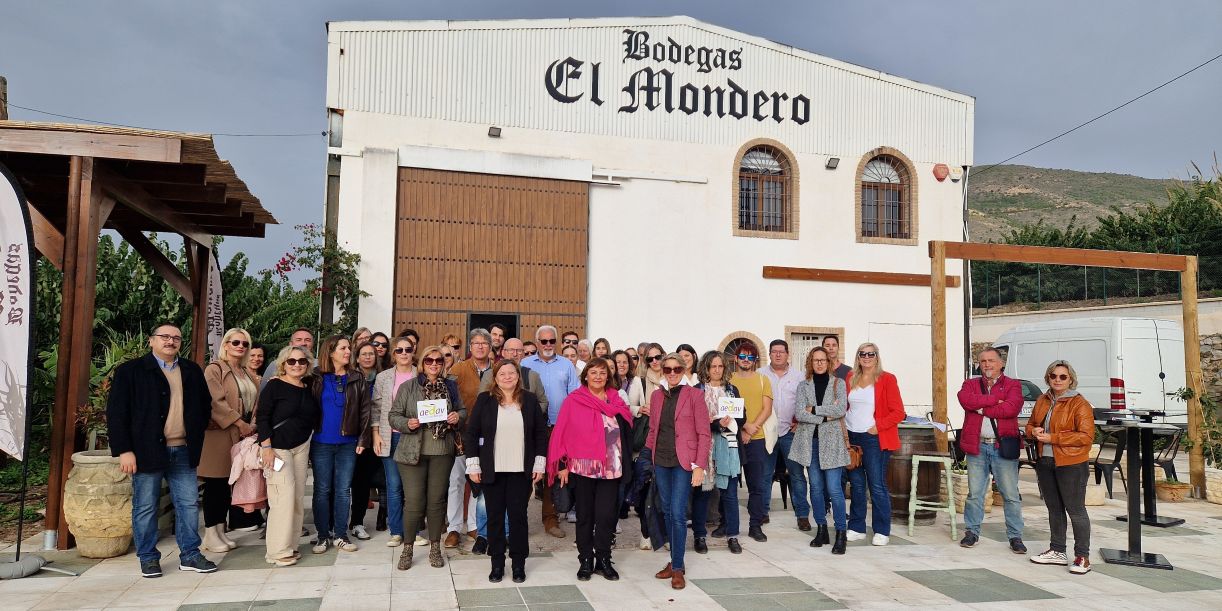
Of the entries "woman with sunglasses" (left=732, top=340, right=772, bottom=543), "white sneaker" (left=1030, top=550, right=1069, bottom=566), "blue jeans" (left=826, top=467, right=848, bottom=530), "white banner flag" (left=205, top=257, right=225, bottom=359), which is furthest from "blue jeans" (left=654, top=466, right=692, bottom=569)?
"white banner flag" (left=205, top=257, right=225, bottom=359)

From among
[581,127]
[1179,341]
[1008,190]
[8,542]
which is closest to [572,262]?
[581,127]

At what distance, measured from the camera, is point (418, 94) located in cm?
1324

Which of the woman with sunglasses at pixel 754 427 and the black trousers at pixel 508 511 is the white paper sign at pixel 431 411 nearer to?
the black trousers at pixel 508 511

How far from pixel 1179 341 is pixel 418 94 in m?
13.8

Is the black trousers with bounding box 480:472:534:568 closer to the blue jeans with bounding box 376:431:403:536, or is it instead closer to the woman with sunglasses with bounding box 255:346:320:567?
the blue jeans with bounding box 376:431:403:536

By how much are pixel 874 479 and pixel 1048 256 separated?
15.4 ft

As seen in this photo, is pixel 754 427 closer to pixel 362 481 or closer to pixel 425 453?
pixel 425 453

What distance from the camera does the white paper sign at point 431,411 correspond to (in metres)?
5.81

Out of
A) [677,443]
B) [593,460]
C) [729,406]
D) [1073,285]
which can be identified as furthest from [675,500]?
[1073,285]

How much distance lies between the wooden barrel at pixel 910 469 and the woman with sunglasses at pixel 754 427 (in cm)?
135

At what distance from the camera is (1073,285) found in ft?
86.0

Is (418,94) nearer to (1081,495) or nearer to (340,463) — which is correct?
(340,463)

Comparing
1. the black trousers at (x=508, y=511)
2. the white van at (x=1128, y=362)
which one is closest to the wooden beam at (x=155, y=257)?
the black trousers at (x=508, y=511)

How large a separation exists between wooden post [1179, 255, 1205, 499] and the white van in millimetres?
3564
